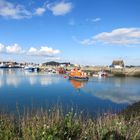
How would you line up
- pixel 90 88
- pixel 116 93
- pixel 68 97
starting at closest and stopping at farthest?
pixel 68 97
pixel 116 93
pixel 90 88

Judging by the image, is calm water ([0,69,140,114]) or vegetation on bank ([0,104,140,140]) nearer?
vegetation on bank ([0,104,140,140])

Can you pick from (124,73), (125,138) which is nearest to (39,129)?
(125,138)

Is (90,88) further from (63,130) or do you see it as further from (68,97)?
(63,130)

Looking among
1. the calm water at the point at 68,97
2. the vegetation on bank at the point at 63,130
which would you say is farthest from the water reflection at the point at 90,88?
the vegetation on bank at the point at 63,130

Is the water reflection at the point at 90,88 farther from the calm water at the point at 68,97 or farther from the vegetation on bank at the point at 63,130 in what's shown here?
the vegetation on bank at the point at 63,130

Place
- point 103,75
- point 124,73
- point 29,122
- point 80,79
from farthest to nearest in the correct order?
point 124,73 → point 103,75 → point 80,79 → point 29,122

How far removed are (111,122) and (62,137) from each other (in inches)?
79.6

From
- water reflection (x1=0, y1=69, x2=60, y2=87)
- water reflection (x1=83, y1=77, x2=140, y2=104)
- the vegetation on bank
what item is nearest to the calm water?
water reflection (x1=83, y1=77, x2=140, y2=104)

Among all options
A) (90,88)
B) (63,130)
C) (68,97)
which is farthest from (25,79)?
(63,130)

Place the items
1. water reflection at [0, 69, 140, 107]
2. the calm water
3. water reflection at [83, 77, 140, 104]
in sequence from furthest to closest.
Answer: water reflection at [0, 69, 140, 107]
water reflection at [83, 77, 140, 104]
the calm water

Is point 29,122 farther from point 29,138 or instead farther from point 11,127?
point 29,138

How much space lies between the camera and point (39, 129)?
705cm

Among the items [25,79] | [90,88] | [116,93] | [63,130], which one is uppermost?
[63,130]

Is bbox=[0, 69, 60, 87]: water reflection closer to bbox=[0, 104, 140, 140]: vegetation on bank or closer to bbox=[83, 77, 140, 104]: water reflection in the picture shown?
bbox=[83, 77, 140, 104]: water reflection
